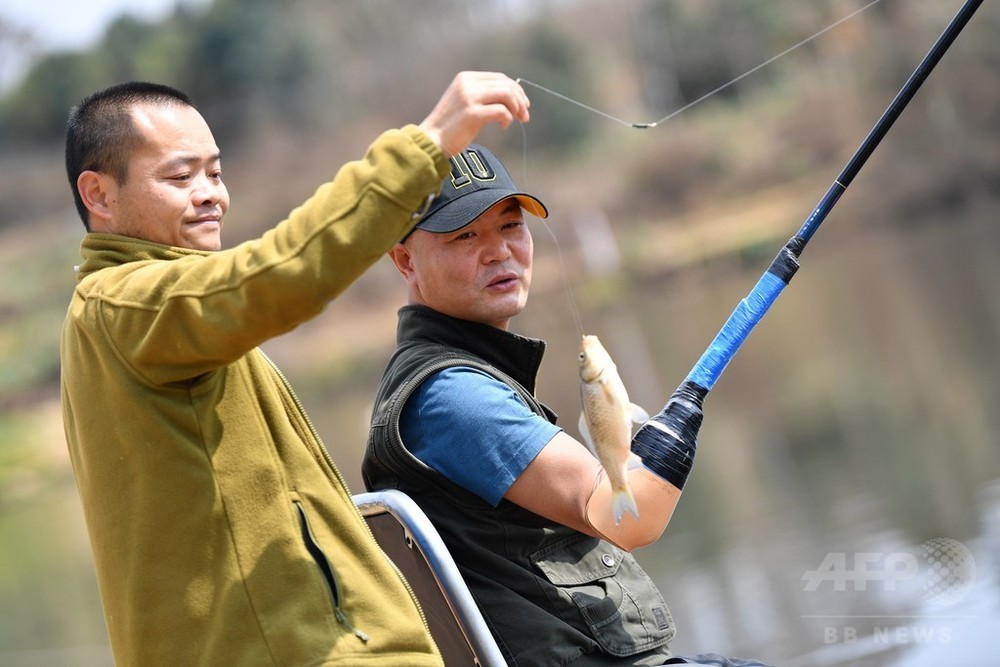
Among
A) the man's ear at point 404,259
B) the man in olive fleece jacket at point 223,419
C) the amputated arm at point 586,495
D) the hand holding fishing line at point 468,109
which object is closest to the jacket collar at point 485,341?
the man's ear at point 404,259

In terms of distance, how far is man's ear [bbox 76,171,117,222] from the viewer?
2.21m

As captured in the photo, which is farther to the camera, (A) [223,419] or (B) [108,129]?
(B) [108,129]

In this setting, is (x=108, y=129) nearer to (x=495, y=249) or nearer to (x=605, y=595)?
(x=495, y=249)

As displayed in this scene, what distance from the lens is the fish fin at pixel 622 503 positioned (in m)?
2.36

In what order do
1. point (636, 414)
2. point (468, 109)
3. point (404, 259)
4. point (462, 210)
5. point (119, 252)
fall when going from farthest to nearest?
point (404, 259), point (462, 210), point (636, 414), point (119, 252), point (468, 109)

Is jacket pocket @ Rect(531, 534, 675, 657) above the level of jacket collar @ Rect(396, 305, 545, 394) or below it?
below

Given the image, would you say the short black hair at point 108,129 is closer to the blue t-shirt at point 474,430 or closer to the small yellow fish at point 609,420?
the blue t-shirt at point 474,430

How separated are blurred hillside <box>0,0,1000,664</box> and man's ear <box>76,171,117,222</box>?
60.2 inches

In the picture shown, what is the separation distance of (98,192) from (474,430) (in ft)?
2.83

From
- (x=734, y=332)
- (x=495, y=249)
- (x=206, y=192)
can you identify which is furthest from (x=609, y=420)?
(x=206, y=192)

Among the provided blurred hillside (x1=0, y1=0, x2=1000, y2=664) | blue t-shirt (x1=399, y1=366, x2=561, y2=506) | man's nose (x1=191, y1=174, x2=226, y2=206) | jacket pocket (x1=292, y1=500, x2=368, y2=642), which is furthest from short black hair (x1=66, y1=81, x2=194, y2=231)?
blurred hillside (x1=0, y1=0, x2=1000, y2=664)

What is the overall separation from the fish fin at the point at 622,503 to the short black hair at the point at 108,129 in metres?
1.04

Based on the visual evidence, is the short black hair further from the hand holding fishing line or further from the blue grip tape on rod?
the blue grip tape on rod

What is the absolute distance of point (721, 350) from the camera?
2629mm
